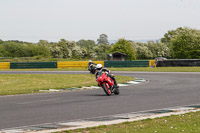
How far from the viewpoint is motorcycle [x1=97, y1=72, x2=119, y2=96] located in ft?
43.1

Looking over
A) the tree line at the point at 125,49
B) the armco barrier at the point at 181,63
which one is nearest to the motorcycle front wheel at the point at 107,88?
the armco barrier at the point at 181,63

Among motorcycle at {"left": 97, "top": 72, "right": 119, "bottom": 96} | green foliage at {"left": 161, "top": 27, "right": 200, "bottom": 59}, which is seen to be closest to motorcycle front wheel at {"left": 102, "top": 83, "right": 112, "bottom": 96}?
motorcycle at {"left": 97, "top": 72, "right": 119, "bottom": 96}

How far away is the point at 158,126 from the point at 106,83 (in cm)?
683

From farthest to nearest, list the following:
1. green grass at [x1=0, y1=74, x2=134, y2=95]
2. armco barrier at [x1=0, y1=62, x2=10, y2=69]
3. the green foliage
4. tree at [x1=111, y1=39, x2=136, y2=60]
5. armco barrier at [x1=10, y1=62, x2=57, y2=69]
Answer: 1. tree at [x1=111, y1=39, x2=136, y2=60]
2. the green foliage
3. armco barrier at [x1=0, y1=62, x2=10, y2=69]
4. armco barrier at [x1=10, y1=62, x2=57, y2=69]
5. green grass at [x1=0, y1=74, x2=134, y2=95]

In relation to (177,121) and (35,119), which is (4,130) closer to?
(35,119)

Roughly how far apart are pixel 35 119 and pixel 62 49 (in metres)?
116

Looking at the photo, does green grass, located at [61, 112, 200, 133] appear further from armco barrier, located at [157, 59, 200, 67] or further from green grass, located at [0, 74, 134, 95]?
armco barrier, located at [157, 59, 200, 67]

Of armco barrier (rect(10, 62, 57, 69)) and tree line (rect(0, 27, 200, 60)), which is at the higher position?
tree line (rect(0, 27, 200, 60))

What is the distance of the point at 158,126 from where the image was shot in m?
6.58

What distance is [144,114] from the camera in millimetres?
8281

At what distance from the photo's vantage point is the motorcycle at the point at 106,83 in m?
13.1

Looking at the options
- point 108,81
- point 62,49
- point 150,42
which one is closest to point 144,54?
point 150,42

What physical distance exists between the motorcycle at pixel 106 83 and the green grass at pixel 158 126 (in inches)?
226

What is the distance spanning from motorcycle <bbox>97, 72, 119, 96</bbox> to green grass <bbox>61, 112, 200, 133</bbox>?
5.74m
